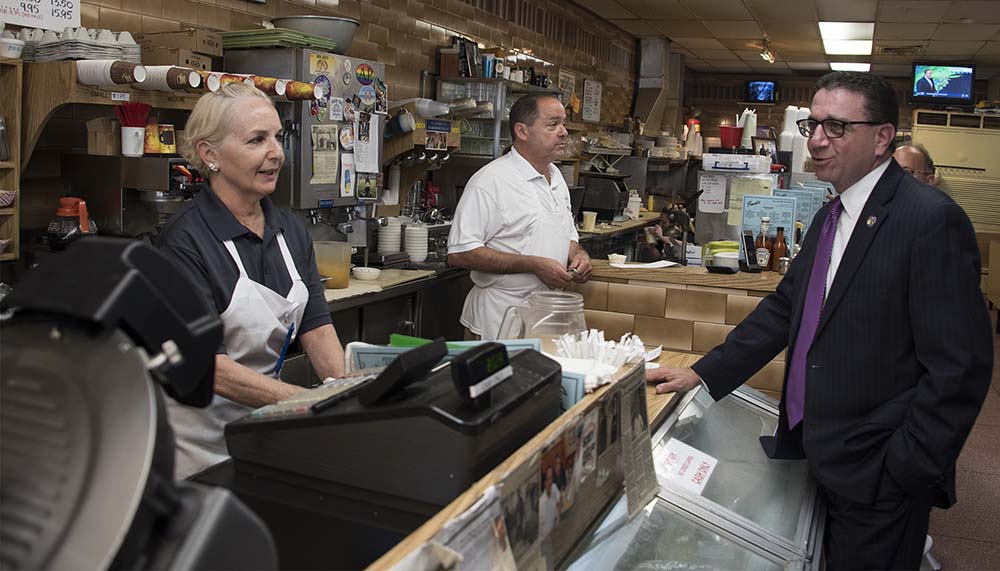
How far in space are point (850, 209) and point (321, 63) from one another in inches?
120

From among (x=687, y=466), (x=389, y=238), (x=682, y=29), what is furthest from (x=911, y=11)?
(x=687, y=466)

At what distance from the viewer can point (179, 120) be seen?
4367 millimetres

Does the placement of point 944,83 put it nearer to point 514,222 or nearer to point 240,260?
point 514,222

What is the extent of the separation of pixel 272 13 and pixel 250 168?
315cm

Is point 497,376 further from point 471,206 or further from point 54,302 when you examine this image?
point 471,206

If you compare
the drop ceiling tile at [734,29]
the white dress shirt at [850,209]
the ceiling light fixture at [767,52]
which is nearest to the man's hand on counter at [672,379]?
the white dress shirt at [850,209]

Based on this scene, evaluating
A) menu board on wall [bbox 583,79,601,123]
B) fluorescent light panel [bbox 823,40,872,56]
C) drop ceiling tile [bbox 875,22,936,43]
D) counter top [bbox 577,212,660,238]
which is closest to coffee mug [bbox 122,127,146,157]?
counter top [bbox 577,212,660,238]

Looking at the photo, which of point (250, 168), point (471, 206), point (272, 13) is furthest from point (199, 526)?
point (272, 13)

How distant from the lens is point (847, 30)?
37.4ft

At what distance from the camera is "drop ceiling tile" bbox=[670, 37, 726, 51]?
12844mm

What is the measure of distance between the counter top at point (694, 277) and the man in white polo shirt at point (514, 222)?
13 centimetres

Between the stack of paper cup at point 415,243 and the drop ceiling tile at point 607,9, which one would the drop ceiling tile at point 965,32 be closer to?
the drop ceiling tile at point 607,9

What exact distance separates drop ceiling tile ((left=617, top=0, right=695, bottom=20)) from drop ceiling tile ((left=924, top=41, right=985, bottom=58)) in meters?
3.76

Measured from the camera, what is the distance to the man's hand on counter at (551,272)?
13.8ft
